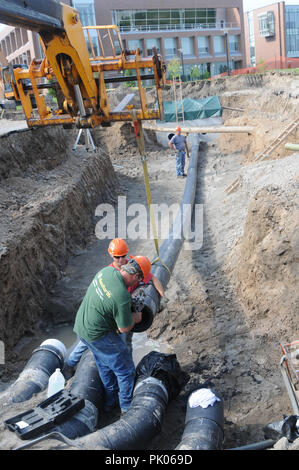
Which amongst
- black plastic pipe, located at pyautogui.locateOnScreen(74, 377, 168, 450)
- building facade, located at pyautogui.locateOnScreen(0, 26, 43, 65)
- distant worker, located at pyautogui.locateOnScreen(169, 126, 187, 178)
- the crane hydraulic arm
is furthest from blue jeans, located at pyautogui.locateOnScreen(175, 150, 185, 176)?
building facade, located at pyautogui.locateOnScreen(0, 26, 43, 65)

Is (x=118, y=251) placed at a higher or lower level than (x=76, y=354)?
higher

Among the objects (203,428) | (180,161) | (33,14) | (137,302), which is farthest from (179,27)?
(203,428)

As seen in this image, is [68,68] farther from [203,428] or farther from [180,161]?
[180,161]

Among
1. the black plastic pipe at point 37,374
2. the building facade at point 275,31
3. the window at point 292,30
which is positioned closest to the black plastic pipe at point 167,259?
the black plastic pipe at point 37,374

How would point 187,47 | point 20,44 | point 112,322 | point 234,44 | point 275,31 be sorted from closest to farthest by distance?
point 112,322 < point 20,44 < point 187,47 < point 234,44 < point 275,31

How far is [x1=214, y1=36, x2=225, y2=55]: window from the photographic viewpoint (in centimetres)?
5378

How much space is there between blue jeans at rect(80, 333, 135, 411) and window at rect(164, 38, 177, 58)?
51507 millimetres

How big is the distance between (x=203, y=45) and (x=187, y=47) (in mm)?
2424

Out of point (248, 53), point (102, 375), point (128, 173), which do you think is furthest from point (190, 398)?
point (248, 53)

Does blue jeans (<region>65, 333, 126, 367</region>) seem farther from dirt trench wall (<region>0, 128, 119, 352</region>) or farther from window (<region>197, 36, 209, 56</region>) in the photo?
window (<region>197, 36, 209, 56</region>)

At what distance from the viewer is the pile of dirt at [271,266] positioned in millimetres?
5717

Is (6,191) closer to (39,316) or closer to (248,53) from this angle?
(39,316)

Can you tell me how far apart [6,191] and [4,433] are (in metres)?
6.93

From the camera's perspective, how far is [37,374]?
5109 millimetres
